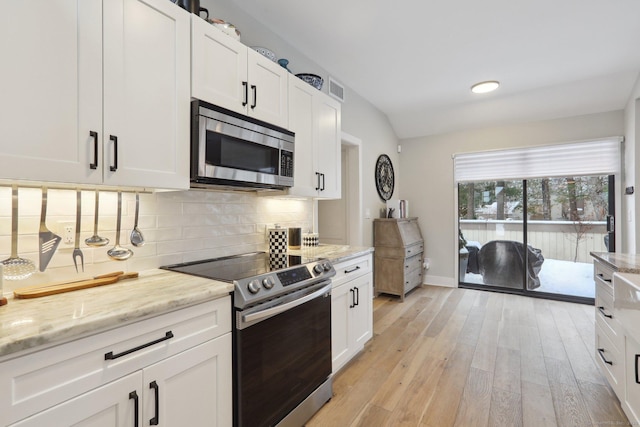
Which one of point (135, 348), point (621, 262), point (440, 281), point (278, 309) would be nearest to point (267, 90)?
point (278, 309)

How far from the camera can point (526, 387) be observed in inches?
84.7

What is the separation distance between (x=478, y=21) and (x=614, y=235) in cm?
333

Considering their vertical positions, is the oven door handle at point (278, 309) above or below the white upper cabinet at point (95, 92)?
below

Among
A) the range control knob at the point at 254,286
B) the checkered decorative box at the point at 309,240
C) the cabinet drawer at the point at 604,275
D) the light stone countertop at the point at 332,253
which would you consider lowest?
the cabinet drawer at the point at 604,275

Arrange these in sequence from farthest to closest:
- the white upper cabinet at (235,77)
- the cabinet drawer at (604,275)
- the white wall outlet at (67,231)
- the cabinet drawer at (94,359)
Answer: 1. the cabinet drawer at (604,275)
2. the white upper cabinet at (235,77)
3. the white wall outlet at (67,231)
4. the cabinet drawer at (94,359)

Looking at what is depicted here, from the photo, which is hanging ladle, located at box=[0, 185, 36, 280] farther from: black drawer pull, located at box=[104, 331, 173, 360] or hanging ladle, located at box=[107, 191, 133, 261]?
black drawer pull, located at box=[104, 331, 173, 360]

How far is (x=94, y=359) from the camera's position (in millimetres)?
969

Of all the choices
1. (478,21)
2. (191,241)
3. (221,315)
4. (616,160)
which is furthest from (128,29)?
(616,160)

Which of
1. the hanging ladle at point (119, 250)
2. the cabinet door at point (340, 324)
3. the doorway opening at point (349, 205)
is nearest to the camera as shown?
the hanging ladle at point (119, 250)

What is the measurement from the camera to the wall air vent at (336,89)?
3.34 m

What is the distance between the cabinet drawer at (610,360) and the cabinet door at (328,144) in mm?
2187

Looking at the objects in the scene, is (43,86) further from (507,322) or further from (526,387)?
(507,322)

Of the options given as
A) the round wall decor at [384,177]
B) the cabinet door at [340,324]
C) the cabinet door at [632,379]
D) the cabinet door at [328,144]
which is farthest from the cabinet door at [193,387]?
the round wall decor at [384,177]

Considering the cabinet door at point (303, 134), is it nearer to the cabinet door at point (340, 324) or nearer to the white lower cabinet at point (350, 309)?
the white lower cabinet at point (350, 309)
